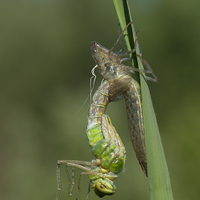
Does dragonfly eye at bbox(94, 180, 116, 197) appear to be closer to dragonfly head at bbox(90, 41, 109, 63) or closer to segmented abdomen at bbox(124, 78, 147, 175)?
segmented abdomen at bbox(124, 78, 147, 175)

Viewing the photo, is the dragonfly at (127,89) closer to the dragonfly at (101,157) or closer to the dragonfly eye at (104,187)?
the dragonfly at (101,157)

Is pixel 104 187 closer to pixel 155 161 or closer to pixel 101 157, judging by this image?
pixel 101 157

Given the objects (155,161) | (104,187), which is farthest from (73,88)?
(155,161)

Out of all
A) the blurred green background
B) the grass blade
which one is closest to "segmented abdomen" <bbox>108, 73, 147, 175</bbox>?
the grass blade

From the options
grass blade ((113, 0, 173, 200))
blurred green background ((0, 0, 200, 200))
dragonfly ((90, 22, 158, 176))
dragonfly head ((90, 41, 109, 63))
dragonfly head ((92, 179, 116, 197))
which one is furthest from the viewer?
blurred green background ((0, 0, 200, 200))

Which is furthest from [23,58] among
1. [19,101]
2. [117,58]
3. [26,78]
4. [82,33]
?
[117,58]

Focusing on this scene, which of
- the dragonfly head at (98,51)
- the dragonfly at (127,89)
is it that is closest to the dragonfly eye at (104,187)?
the dragonfly at (127,89)

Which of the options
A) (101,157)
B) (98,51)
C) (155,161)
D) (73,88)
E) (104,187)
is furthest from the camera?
(73,88)
